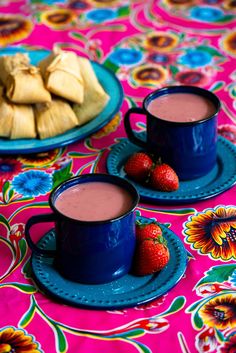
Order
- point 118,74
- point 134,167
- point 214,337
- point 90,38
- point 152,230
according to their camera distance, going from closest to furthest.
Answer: point 214,337
point 152,230
point 134,167
point 118,74
point 90,38

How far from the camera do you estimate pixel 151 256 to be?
2.90 feet

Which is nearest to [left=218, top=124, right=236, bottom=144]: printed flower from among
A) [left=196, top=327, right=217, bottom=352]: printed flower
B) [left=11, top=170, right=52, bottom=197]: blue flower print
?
[left=11, top=170, right=52, bottom=197]: blue flower print

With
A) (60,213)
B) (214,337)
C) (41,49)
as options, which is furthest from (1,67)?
(214,337)

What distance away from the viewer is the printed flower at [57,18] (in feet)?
5.33

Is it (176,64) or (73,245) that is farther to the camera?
(176,64)

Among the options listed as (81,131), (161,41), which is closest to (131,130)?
(81,131)

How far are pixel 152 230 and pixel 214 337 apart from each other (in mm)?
168

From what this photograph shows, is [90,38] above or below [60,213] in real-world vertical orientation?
below

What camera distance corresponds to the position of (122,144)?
1.19m

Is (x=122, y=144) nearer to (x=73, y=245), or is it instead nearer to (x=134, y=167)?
(x=134, y=167)

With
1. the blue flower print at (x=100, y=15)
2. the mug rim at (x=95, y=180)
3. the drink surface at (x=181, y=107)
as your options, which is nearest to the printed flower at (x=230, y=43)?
Answer: the blue flower print at (x=100, y=15)

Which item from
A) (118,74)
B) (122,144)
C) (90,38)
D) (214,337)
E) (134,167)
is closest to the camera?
(214,337)

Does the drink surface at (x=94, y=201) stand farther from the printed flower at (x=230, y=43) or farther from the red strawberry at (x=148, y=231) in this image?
the printed flower at (x=230, y=43)

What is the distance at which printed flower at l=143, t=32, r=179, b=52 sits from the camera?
1513 millimetres
